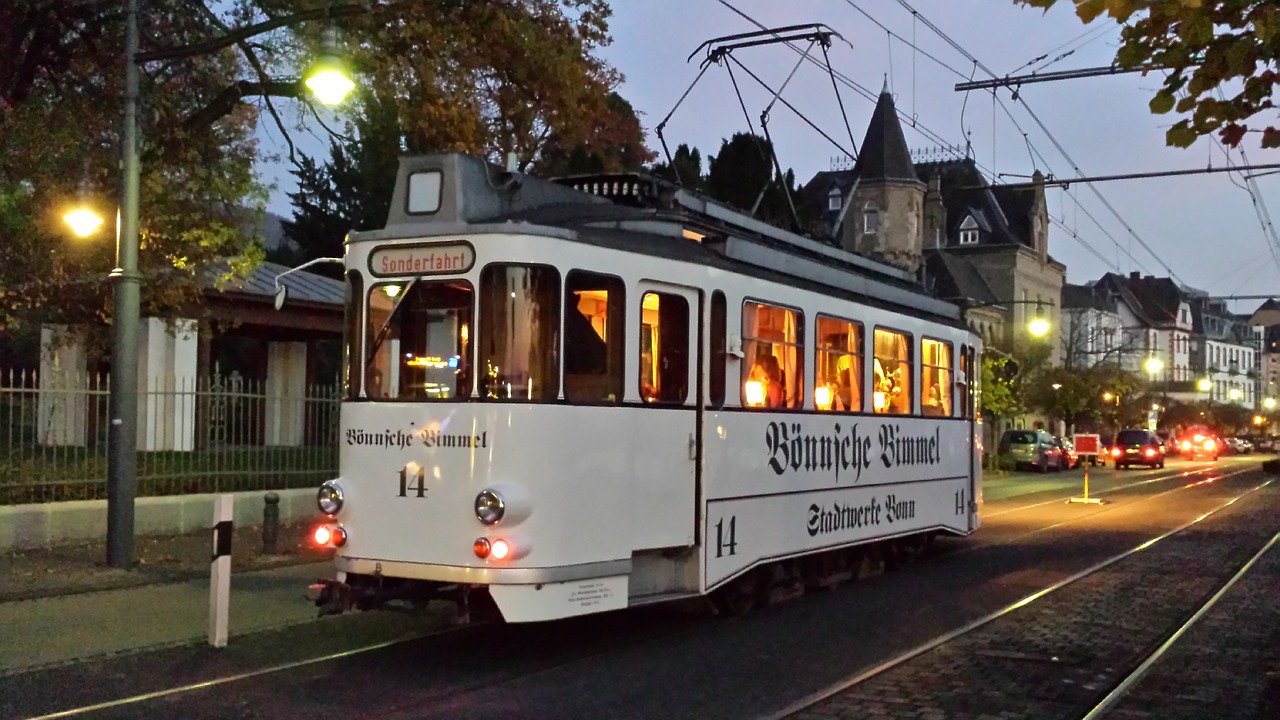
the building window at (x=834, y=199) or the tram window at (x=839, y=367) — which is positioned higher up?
the building window at (x=834, y=199)

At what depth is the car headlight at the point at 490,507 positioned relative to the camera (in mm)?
8148

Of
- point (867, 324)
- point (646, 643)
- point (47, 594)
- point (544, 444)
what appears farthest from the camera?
point (867, 324)

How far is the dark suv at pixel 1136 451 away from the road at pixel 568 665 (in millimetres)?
40499

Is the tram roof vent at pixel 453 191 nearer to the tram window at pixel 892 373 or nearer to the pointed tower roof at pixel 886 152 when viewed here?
the tram window at pixel 892 373

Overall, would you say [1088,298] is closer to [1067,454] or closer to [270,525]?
[1067,454]

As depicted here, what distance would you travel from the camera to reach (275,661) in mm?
9109

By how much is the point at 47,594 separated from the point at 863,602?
7.57 meters

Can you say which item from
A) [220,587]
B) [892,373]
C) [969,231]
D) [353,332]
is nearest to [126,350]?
[220,587]

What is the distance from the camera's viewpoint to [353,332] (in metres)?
9.05

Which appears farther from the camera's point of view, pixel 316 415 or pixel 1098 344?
pixel 1098 344

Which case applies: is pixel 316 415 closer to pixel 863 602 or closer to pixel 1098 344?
pixel 863 602

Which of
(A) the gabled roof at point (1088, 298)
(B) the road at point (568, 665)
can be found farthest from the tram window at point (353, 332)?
(A) the gabled roof at point (1088, 298)

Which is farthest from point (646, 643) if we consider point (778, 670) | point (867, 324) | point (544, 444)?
point (867, 324)

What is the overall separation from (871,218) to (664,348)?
48645 millimetres
